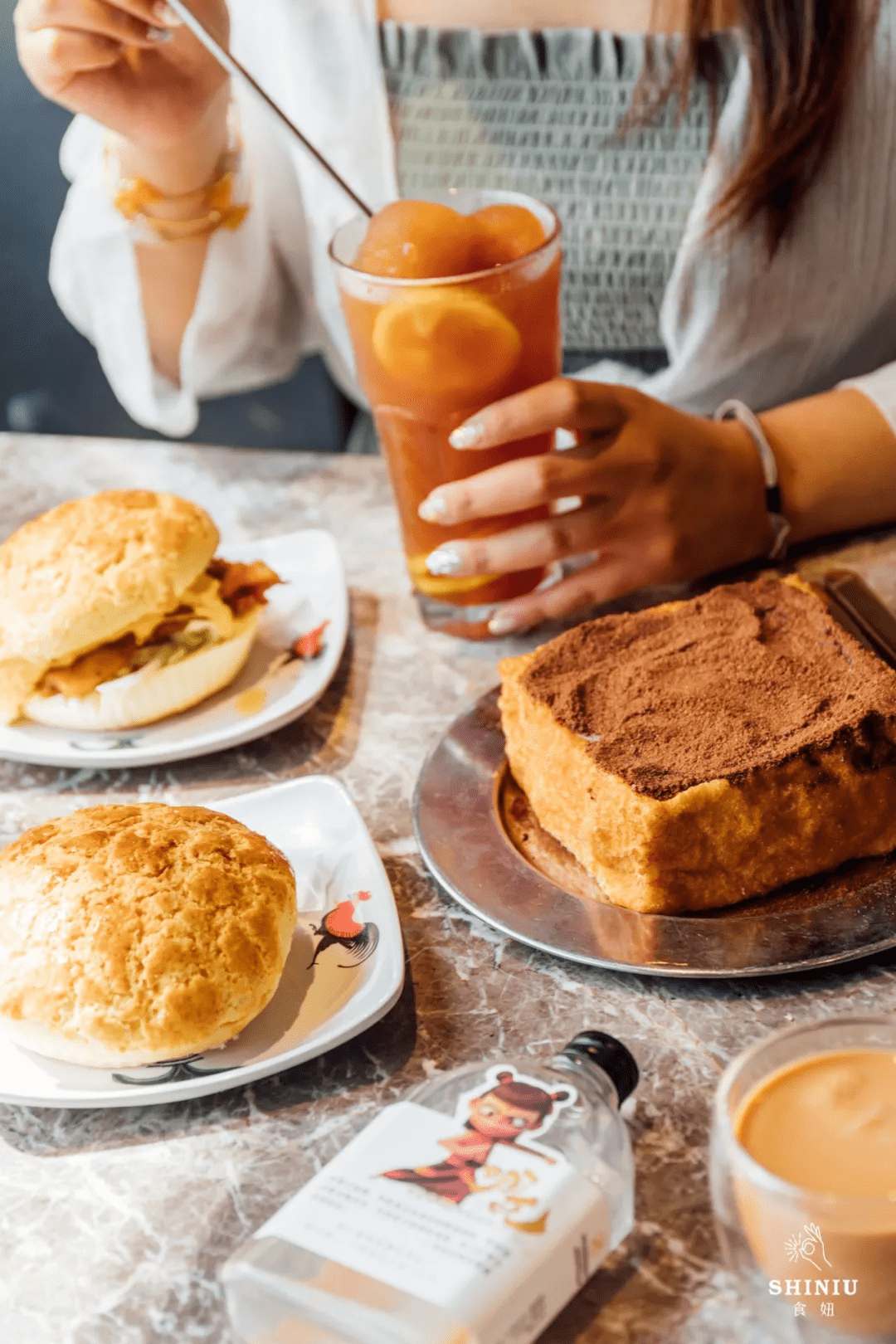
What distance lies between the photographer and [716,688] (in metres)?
0.88

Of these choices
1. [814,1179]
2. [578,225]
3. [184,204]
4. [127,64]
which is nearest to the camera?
[814,1179]

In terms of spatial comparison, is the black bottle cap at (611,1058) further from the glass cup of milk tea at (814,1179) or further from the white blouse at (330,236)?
the white blouse at (330,236)

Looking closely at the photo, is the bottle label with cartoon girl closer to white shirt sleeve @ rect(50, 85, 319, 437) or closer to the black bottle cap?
the black bottle cap

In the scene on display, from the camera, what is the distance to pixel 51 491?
4.89 feet

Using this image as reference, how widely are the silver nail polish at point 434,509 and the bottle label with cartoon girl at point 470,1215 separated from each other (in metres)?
0.59

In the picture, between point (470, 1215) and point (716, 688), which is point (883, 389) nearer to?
point (716, 688)

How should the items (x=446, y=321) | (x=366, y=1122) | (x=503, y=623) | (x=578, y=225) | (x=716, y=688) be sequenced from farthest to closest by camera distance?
(x=578, y=225)
(x=503, y=623)
(x=446, y=321)
(x=716, y=688)
(x=366, y=1122)

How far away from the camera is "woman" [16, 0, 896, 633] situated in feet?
3.85

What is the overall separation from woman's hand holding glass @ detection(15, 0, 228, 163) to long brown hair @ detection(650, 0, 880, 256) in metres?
0.50

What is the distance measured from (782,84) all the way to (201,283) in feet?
2.31

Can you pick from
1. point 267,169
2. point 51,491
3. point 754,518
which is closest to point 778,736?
point 754,518

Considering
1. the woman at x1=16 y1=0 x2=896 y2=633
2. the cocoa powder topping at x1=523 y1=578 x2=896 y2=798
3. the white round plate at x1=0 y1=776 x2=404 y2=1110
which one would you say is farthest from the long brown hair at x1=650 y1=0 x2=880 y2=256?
the white round plate at x1=0 y1=776 x2=404 y2=1110

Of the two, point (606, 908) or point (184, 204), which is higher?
point (184, 204)

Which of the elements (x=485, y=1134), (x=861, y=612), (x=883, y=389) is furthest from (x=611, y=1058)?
(x=883, y=389)
